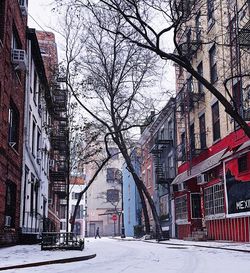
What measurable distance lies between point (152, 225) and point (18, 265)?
113 ft

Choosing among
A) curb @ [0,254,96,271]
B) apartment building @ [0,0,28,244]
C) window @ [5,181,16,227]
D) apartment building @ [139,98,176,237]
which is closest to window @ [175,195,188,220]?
apartment building @ [139,98,176,237]

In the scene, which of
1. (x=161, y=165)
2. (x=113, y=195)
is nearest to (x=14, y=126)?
(x=161, y=165)

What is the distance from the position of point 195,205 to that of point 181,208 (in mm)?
2520

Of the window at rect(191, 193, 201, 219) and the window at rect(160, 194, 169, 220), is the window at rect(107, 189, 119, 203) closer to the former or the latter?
the window at rect(160, 194, 169, 220)

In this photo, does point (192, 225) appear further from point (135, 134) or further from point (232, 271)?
point (232, 271)

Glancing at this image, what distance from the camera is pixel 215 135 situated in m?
24.0

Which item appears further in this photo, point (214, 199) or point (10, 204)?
point (214, 199)

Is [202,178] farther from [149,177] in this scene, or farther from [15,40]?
[149,177]

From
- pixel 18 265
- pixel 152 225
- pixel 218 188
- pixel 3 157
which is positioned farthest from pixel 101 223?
pixel 18 265

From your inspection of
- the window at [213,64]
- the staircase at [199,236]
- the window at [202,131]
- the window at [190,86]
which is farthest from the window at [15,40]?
the staircase at [199,236]

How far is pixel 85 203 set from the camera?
261 feet

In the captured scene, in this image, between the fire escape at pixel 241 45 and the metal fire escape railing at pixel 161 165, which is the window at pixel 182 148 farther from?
the fire escape at pixel 241 45

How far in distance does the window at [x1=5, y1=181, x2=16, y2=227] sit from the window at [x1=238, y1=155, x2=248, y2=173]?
967cm

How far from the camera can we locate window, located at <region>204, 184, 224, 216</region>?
22.8 m
